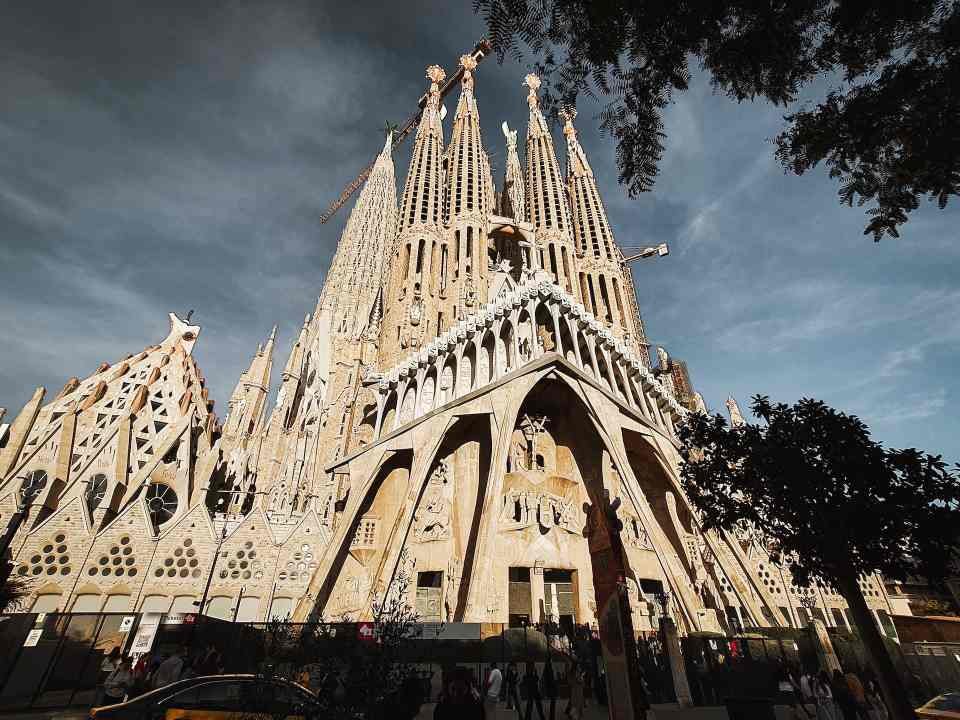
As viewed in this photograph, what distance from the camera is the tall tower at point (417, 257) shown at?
26.1 metres

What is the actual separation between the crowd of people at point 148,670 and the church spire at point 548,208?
27.2 m

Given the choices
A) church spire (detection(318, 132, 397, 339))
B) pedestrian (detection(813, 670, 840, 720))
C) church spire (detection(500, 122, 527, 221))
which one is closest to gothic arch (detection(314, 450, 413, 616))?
pedestrian (detection(813, 670, 840, 720))

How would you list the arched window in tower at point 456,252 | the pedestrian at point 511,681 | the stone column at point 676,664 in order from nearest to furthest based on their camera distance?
1. the pedestrian at point 511,681
2. the stone column at point 676,664
3. the arched window in tower at point 456,252

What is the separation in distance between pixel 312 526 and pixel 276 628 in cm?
1090

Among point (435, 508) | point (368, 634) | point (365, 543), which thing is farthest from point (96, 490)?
point (368, 634)

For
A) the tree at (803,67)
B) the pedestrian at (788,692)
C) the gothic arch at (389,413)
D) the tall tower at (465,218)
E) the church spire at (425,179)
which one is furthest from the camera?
the church spire at (425,179)

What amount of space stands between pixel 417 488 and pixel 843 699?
12.8 metres

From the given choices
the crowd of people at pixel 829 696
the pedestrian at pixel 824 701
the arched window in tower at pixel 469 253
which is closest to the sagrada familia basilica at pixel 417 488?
the arched window in tower at pixel 469 253

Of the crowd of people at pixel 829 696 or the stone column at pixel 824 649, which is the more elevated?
the stone column at pixel 824 649

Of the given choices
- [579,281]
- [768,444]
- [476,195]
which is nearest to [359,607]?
[768,444]

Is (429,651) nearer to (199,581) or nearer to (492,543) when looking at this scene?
(492,543)

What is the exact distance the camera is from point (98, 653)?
778 centimetres

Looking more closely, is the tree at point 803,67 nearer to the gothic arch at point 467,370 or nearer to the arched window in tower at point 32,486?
the gothic arch at point 467,370

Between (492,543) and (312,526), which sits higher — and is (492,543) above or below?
below
